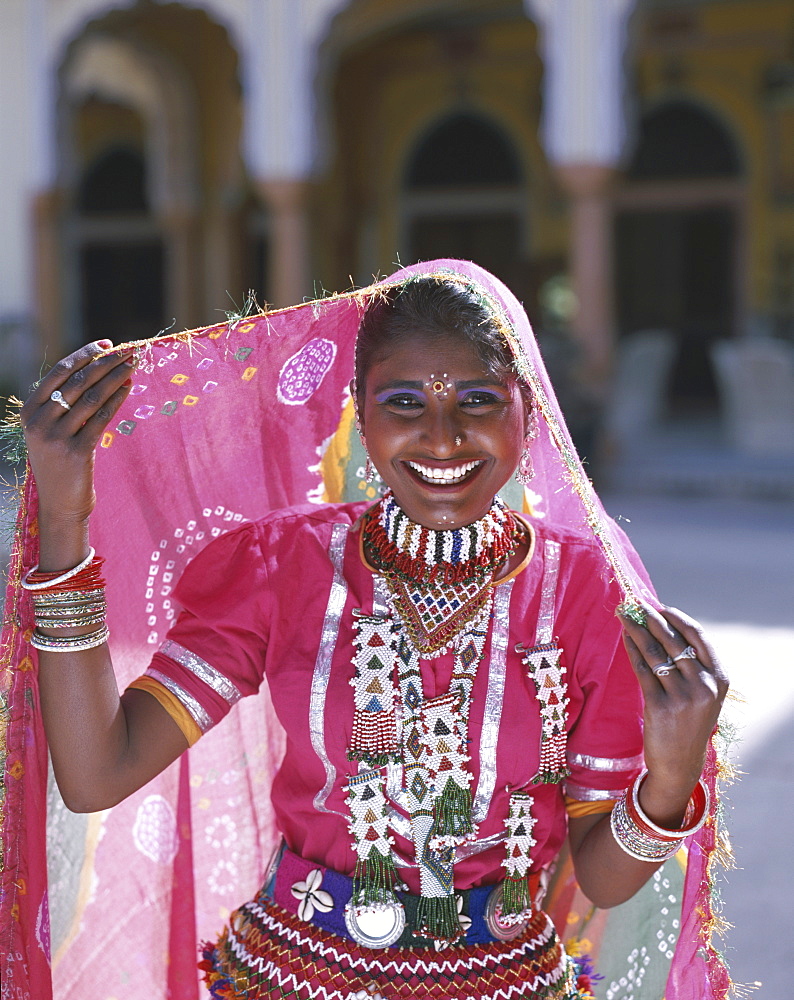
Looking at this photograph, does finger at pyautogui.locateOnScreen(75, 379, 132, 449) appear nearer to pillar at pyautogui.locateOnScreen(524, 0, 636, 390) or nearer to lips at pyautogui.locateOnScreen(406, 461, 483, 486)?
lips at pyautogui.locateOnScreen(406, 461, 483, 486)

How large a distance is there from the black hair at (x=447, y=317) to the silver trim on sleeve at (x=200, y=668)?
0.44m

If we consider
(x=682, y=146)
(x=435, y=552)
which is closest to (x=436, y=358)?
(x=435, y=552)

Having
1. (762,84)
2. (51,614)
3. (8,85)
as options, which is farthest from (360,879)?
(762,84)

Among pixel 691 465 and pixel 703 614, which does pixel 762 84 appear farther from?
pixel 703 614

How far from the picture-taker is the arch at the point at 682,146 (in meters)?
12.3

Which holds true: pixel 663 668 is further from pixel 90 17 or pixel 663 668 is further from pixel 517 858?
pixel 90 17

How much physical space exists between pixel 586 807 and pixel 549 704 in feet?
0.52

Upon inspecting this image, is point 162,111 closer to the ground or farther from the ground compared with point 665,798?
farther from the ground

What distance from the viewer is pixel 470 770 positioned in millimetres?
1467

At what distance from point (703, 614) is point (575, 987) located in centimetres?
437

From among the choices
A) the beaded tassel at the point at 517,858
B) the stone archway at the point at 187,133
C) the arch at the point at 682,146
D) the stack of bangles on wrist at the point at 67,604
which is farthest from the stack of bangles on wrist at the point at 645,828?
the arch at the point at 682,146

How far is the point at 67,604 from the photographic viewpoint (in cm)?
134

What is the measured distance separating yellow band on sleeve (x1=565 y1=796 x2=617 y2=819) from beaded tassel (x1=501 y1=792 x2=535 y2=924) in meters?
0.08

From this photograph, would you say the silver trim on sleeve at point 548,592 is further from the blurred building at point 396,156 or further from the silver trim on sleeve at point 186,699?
the blurred building at point 396,156
